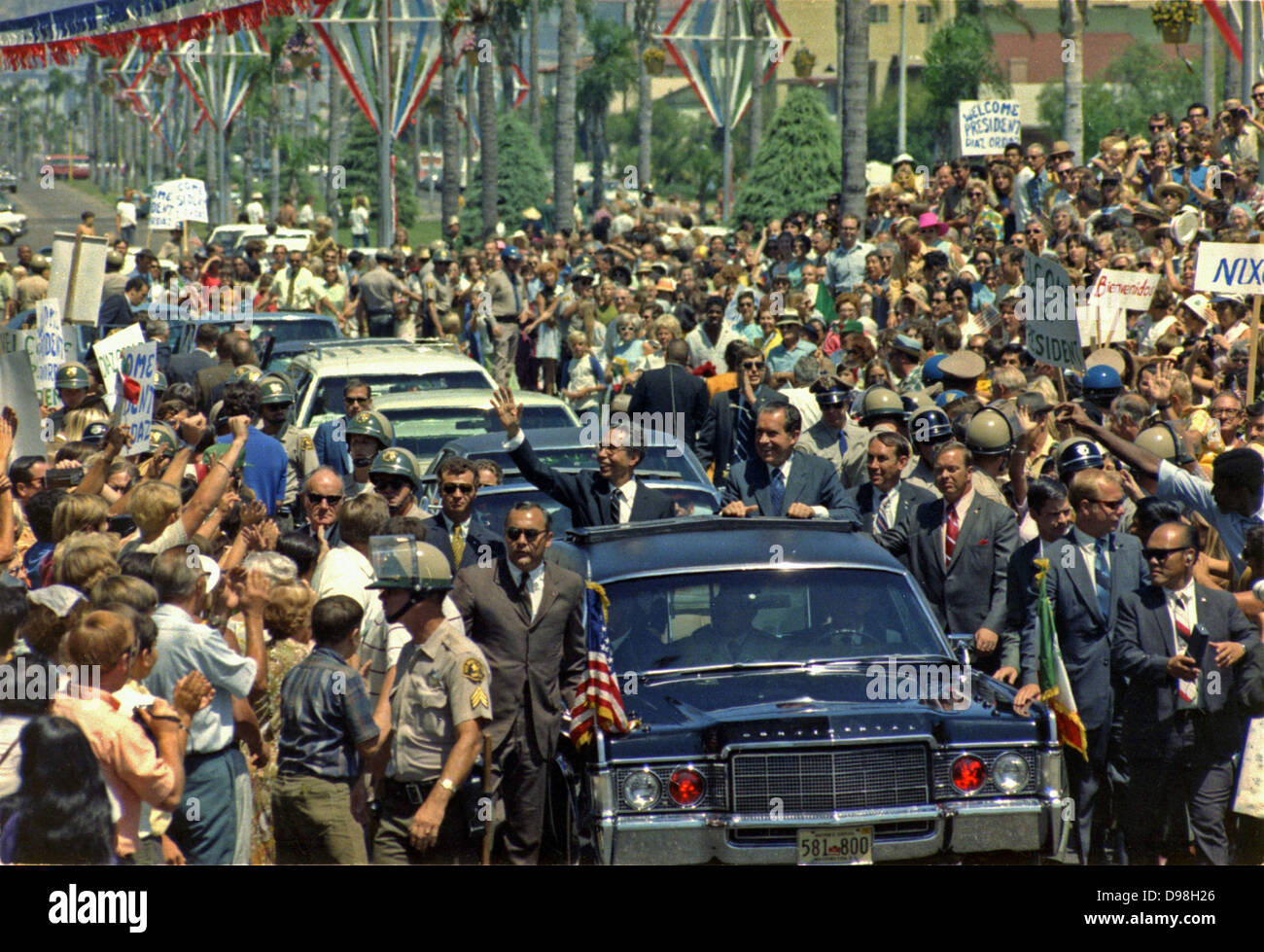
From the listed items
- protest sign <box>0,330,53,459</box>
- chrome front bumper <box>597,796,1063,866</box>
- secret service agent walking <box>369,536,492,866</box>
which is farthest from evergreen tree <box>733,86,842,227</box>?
secret service agent walking <box>369,536,492,866</box>

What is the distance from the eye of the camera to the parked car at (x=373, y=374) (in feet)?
47.6

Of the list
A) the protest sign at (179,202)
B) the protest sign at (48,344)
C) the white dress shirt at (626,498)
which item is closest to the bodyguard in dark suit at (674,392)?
the white dress shirt at (626,498)

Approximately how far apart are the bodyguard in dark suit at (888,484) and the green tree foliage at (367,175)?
7447 cm

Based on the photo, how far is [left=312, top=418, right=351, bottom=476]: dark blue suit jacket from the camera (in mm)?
12078

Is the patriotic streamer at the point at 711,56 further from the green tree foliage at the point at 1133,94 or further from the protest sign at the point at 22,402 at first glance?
the green tree foliage at the point at 1133,94

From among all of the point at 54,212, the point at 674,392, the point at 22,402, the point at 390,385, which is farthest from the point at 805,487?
the point at 54,212

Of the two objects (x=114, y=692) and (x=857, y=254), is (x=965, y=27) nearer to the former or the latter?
(x=857, y=254)

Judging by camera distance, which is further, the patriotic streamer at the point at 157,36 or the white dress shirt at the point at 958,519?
the patriotic streamer at the point at 157,36

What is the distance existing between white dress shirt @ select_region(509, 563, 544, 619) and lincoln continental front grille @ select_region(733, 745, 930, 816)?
1298 mm

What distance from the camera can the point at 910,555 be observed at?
9.30m

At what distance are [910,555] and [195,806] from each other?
419 cm

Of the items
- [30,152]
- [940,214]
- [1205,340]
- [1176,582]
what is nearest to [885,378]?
[1205,340]

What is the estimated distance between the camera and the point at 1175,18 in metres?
26.7
